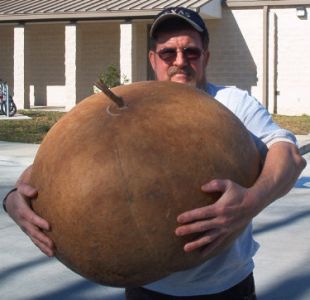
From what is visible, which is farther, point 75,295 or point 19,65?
point 19,65

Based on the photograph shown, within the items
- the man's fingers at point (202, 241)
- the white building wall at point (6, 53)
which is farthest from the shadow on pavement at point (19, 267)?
the white building wall at point (6, 53)

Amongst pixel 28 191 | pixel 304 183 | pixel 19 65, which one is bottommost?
pixel 304 183

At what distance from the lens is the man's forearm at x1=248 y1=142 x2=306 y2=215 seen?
2098 mm

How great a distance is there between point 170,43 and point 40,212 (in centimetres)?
82

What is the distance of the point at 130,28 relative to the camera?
75.9 feet

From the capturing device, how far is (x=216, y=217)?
6.37 feet

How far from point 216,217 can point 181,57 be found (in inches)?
30.2

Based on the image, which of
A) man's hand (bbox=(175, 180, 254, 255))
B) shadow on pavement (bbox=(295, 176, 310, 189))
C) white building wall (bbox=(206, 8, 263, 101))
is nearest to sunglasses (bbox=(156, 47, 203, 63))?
man's hand (bbox=(175, 180, 254, 255))

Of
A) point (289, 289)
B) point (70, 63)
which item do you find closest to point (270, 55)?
point (70, 63)

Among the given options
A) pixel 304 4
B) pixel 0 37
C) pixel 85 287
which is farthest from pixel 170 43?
pixel 0 37

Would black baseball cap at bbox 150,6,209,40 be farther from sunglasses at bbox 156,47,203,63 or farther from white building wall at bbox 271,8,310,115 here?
white building wall at bbox 271,8,310,115

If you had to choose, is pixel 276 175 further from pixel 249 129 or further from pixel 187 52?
pixel 187 52

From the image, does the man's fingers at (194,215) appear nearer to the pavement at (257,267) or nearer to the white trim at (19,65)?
the pavement at (257,267)

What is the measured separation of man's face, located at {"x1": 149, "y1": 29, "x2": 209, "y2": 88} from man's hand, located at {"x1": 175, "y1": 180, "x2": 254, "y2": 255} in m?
0.67
